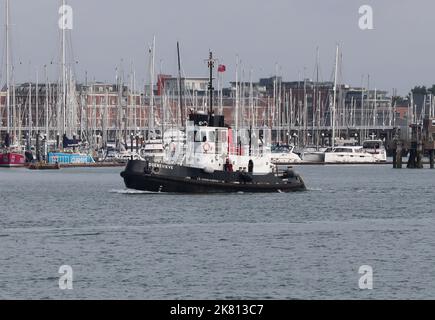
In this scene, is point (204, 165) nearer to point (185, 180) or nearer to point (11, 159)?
point (185, 180)

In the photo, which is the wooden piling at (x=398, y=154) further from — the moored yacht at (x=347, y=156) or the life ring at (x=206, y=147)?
the life ring at (x=206, y=147)

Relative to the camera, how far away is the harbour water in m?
46.0

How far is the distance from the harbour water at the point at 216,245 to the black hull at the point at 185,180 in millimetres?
678

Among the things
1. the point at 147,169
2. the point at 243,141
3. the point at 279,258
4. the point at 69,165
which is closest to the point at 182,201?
the point at 147,169

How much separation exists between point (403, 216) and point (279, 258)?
2351 centimetres

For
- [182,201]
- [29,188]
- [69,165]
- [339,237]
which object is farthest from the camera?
[69,165]

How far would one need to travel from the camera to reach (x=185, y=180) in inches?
3388

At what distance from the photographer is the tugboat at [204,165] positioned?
85.8 metres

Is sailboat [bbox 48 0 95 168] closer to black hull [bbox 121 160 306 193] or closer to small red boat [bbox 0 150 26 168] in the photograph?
small red boat [bbox 0 150 26 168]

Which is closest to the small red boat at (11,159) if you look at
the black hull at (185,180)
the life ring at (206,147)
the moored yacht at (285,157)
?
the moored yacht at (285,157)

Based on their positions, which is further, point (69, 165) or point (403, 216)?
point (69, 165)

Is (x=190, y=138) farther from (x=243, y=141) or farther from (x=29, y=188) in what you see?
(x=29, y=188)

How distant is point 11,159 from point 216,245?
367 ft

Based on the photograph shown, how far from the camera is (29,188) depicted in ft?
366
